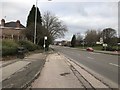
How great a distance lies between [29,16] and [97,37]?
79.1m

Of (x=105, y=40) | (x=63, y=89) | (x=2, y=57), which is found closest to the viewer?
(x=63, y=89)

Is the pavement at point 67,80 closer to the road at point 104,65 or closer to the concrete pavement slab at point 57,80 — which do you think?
the concrete pavement slab at point 57,80

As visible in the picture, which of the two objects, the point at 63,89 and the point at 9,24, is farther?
the point at 9,24

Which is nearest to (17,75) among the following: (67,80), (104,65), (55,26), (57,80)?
(57,80)

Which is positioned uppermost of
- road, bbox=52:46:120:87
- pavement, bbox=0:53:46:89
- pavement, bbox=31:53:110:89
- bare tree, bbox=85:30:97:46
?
bare tree, bbox=85:30:97:46

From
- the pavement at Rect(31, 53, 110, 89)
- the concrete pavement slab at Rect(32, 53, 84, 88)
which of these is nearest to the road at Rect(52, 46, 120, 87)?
the pavement at Rect(31, 53, 110, 89)

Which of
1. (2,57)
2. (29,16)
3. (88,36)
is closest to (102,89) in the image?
(2,57)

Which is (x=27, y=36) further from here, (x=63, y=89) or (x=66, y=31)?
(x=63, y=89)

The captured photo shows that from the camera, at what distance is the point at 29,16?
3546 inches

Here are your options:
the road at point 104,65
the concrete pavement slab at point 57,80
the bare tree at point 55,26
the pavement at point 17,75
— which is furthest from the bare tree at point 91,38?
the concrete pavement slab at point 57,80

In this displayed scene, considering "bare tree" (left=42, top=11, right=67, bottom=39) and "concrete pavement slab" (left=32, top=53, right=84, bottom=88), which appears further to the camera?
"bare tree" (left=42, top=11, right=67, bottom=39)

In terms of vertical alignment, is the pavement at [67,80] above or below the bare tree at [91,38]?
below

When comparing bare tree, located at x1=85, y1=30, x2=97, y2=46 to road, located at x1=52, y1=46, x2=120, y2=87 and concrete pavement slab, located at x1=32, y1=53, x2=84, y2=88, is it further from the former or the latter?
concrete pavement slab, located at x1=32, y1=53, x2=84, y2=88

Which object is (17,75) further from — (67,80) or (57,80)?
(67,80)
